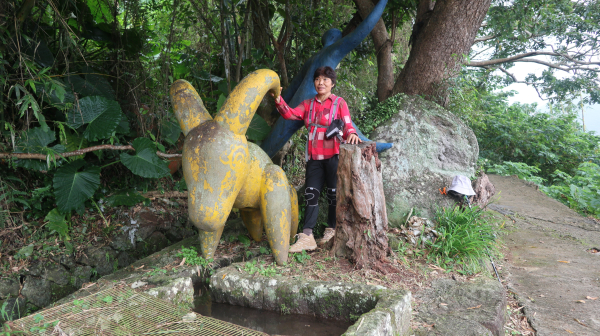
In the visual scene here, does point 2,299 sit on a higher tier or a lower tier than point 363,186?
Answer: lower

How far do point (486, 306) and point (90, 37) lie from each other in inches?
185

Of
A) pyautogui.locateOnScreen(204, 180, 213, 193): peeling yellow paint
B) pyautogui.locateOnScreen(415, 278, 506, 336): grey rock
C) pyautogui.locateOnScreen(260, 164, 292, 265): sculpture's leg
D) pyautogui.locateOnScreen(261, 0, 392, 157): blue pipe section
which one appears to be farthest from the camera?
pyautogui.locateOnScreen(261, 0, 392, 157): blue pipe section

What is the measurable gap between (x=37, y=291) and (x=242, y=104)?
2720mm

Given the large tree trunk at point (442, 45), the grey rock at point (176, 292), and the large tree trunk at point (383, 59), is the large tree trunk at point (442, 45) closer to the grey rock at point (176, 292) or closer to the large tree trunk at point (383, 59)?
the large tree trunk at point (383, 59)

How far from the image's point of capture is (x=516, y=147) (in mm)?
10586

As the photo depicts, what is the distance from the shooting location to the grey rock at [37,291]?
3.60 meters

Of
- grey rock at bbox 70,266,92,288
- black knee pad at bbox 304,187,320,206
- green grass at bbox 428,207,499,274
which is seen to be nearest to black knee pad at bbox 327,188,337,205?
black knee pad at bbox 304,187,320,206

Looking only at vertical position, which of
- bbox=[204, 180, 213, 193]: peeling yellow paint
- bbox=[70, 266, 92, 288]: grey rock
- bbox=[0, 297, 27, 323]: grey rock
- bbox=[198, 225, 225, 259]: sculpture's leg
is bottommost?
bbox=[0, 297, 27, 323]: grey rock

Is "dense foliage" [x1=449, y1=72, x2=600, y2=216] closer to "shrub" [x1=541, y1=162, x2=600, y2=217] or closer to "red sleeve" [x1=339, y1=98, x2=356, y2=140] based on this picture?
"shrub" [x1=541, y1=162, x2=600, y2=217]

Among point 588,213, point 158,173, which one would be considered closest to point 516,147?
point 588,213

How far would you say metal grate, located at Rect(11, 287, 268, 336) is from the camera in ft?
6.44

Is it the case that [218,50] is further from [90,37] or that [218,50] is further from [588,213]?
[588,213]

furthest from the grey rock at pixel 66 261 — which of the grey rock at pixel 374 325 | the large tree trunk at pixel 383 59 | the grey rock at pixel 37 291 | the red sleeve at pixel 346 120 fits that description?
the large tree trunk at pixel 383 59

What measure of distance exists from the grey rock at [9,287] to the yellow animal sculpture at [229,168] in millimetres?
1867
